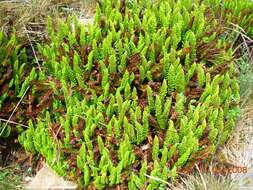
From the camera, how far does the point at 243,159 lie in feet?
13.5

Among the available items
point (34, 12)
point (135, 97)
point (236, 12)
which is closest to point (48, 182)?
point (135, 97)

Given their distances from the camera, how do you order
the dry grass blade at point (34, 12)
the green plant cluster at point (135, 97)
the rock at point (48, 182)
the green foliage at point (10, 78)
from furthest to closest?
the dry grass blade at point (34, 12)
the green foliage at point (10, 78)
the rock at point (48, 182)
the green plant cluster at point (135, 97)

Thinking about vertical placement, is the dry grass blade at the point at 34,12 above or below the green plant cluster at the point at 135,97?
above

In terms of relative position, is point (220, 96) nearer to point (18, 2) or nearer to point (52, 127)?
point (52, 127)

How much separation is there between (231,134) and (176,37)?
1.00 metres

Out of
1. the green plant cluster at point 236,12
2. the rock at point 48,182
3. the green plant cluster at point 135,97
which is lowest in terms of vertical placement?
the rock at point 48,182

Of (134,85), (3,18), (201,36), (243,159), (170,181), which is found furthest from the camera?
(3,18)

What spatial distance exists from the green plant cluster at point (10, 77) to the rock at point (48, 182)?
53 centimetres

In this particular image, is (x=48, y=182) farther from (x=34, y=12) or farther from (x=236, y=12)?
(x=236, y=12)

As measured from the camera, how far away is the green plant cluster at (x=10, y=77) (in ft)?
14.7

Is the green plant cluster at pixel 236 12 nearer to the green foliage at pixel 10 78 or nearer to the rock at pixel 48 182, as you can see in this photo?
the green foliage at pixel 10 78

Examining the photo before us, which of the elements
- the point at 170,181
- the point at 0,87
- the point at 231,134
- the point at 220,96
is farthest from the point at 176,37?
the point at 0,87

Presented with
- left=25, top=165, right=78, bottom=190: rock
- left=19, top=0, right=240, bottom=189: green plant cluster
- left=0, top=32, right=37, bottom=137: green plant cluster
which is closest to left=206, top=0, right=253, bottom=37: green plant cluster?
left=19, top=0, right=240, bottom=189: green plant cluster

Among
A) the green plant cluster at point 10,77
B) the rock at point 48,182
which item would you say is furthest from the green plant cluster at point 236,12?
the rock at point 48,182
